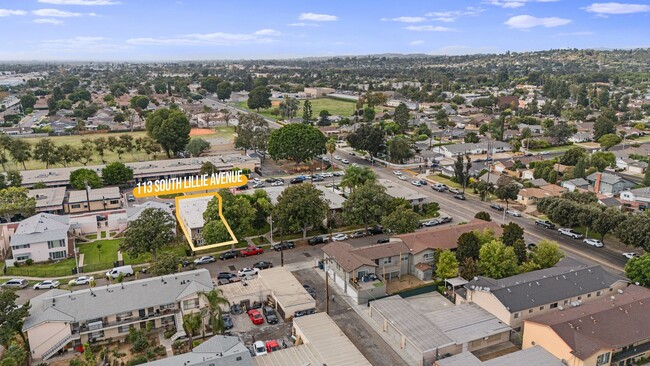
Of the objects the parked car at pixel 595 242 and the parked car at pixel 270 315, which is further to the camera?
the parked car at pixel 595 242

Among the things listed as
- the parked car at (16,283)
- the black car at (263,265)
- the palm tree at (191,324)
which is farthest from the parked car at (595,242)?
the parked car at (16,283)

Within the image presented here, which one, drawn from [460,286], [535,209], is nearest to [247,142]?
[535,209]

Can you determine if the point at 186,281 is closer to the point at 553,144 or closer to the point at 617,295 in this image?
the point at 617,295

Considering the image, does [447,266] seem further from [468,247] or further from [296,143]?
[296,143]

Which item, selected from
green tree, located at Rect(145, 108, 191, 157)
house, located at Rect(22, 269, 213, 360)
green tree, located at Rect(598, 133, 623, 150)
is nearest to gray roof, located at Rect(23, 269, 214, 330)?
house, located at Rect(22, 269, 213, 360)

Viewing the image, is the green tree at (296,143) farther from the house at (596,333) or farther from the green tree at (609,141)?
the green tree at (609,141)

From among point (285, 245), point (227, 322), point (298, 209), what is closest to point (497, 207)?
point (298, 209)
